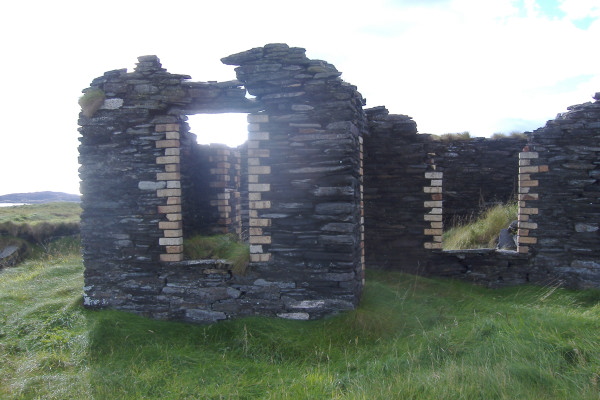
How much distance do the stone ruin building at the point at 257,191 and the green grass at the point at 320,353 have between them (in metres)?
0.43

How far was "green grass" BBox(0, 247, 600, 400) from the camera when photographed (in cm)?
451

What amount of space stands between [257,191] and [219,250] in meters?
1.24

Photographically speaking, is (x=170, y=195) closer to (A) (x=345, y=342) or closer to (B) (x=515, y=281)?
(A) (x=345, y=342)

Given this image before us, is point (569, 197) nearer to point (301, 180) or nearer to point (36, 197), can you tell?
point (301, 180)

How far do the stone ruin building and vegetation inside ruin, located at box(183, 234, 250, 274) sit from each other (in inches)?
6.2

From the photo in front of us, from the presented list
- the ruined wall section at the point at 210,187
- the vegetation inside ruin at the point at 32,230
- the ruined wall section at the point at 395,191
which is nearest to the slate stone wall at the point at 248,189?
the ruined wall section at the point at 210,187

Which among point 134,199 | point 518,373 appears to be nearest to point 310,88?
point 134,199

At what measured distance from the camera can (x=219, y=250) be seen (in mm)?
6973

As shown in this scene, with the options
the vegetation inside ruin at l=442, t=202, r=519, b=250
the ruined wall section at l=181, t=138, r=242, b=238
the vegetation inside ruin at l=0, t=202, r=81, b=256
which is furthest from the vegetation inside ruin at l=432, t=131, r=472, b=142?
the vegetation inside ruin at l=0, t=202, r=81, b=256

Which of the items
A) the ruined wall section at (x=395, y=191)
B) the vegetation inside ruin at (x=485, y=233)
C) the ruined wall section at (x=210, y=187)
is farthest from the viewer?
the vegetation inside ruin at (x=485, y=233)

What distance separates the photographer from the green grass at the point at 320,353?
451 cm

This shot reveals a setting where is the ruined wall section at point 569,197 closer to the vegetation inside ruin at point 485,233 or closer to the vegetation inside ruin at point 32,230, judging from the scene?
the vegetation inside ruin at point 485,233

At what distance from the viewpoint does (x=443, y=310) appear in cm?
695

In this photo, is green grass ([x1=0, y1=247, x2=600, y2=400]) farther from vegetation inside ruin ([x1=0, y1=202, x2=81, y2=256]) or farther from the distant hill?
the distant hill
